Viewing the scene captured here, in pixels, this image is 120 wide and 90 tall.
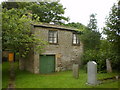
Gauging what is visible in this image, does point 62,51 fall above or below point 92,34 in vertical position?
below

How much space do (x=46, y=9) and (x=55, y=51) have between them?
16619mm

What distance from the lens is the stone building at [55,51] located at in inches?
560

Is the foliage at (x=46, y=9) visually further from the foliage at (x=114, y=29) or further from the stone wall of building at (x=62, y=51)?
the foliage at (x=114, y=29)

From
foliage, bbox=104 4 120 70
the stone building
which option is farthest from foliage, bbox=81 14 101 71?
foliage, bbox=104 4 120 70

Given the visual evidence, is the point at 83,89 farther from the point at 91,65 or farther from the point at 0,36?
the point at 0,36

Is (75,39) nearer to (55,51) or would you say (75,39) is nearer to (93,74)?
(55,51)

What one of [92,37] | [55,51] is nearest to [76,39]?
[92,37]

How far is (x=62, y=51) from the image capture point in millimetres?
16125

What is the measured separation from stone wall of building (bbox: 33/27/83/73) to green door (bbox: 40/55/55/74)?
0.47m

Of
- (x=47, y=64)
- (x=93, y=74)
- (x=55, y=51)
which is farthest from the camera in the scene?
(x=55, y=51)

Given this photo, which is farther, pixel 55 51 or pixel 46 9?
pixel 46 9

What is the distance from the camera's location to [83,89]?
8117mm

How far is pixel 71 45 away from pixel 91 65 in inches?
319

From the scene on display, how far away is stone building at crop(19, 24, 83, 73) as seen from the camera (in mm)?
14227
